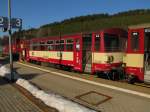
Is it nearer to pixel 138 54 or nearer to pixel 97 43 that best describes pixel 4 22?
pixel 97 43

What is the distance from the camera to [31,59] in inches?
1230

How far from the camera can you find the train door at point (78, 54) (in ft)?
59.4

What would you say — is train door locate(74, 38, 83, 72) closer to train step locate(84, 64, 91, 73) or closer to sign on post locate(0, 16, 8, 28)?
train step locate(84, 64, 91, 73)

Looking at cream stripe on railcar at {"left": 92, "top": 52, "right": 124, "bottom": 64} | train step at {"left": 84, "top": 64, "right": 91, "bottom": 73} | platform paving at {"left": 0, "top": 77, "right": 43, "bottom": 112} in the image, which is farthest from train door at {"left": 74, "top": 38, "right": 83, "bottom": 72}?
platform paving at {"left": 0, "top": 77, "right": 43, "bottom": 112}

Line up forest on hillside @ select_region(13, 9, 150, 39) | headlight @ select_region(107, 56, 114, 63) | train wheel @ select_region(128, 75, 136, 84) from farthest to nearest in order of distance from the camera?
forest on hillside @ select_region(13, 9, 150, 39) → headlight @ select_region(107, 56, 114, 63) → train wheel @ select_region(128, 75, 136, 84)

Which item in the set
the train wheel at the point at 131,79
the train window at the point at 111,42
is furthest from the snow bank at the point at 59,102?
the train window at the point at 111,42

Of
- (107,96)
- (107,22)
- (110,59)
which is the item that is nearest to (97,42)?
(110,59)

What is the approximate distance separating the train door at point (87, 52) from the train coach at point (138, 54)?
13.8ft

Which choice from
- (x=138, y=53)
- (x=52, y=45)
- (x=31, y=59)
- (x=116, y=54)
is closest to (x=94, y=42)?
(x=116, y=54)

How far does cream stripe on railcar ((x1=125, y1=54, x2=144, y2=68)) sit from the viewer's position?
40.5 feet

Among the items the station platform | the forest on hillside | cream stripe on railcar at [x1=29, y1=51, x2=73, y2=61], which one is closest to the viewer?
the station platform

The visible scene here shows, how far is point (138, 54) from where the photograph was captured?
41.1ft

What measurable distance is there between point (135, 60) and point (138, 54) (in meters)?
0.35

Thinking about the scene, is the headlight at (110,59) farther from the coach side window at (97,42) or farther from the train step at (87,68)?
the train step at (87,68)
